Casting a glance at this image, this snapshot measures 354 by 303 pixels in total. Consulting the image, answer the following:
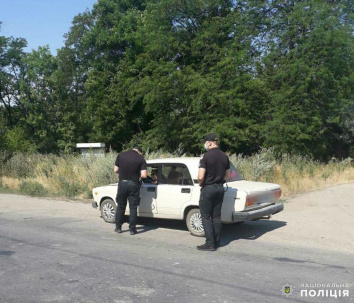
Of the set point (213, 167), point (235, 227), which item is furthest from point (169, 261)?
point (235, 227)

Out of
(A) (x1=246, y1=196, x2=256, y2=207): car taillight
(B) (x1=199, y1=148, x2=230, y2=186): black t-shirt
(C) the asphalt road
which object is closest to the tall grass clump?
(C) the asphalt road

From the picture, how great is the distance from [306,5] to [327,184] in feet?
37.3

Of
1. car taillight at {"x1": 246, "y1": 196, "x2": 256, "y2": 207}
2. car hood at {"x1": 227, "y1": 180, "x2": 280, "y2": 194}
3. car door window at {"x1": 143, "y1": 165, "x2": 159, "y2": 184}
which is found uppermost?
car door window at {"x1": 143, "y1": 165, "x2": 159, "y2": 184}

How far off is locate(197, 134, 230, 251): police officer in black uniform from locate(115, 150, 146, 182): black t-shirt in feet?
5.44

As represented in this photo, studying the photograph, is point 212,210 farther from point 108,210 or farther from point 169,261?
point 108,210

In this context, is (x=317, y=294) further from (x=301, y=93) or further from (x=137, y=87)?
(x=137, y=87)

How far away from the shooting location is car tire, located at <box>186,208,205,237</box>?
26.8 ft

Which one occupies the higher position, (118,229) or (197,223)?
(197,223)

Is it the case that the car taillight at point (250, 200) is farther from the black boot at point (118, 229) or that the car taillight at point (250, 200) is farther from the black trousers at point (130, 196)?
the black boot at point (118, 229)

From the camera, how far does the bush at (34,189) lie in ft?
51.1

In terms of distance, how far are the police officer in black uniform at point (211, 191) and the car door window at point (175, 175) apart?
1.23 m

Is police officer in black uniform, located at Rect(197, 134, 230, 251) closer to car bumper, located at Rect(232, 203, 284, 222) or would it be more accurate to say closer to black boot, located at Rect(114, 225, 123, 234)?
car bumper, located at Rect(232, 203, 284, 222)

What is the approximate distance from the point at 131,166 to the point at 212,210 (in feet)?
6.54

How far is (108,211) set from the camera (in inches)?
381
